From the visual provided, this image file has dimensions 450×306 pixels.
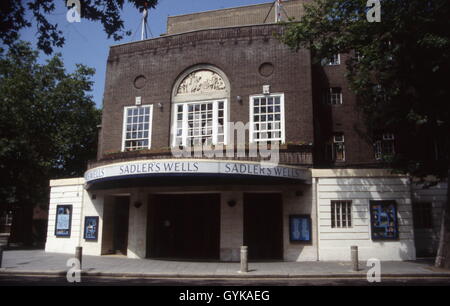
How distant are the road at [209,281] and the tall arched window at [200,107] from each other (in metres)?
8.83

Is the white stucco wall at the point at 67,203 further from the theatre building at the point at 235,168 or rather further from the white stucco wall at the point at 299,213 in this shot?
the white stucco wall at the point at 299,213

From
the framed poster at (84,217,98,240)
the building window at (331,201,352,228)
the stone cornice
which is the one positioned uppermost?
the stone cornice

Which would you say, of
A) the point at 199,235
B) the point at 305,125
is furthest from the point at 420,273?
the point at 199,235

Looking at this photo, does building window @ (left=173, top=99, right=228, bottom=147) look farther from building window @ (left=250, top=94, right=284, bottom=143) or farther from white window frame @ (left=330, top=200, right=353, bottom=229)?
white window frame @ (left=330, top=200, right=353, bottom=229)

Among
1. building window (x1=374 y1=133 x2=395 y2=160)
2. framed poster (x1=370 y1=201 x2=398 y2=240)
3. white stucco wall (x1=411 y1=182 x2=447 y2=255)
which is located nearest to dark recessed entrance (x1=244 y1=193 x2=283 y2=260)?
framed poster (x1=370 y1=201 x2=398 y2=240)

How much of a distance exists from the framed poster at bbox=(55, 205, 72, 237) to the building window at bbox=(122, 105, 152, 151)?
15.4 ft

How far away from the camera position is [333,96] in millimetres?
23109

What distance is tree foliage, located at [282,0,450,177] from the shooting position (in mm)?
13758

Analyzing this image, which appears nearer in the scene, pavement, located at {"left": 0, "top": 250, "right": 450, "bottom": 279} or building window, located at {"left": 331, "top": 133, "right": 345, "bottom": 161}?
pavement, located at {"left": 0, "top": 250, "right": 450, "bottom": 279}

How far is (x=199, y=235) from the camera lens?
19.7 metres

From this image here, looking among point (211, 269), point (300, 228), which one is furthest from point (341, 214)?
point (211, 269)

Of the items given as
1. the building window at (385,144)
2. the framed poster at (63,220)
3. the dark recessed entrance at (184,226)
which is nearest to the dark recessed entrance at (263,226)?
the dark recessed entrance at (184,226)

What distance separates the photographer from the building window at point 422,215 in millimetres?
20469

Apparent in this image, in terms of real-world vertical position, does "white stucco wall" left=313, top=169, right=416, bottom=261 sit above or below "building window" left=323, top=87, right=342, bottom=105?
below
